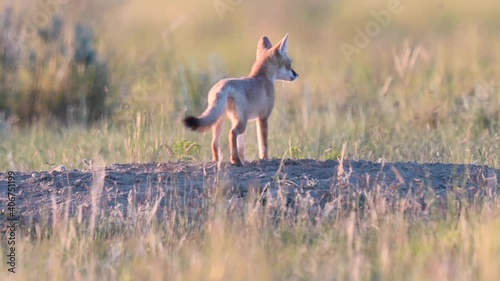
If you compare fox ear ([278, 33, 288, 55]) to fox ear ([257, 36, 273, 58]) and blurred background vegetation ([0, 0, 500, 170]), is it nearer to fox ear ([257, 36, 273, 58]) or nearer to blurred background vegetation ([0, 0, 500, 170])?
fox ear ([257, 36, 273, 58])

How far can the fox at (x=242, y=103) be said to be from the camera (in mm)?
6535

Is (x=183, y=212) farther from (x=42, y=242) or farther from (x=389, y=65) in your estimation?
(x=389, y=65)

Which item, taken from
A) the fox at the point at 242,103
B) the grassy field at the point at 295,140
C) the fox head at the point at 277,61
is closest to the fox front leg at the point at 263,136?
the fox at the point at 242,103

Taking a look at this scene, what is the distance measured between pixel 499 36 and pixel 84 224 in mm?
14210

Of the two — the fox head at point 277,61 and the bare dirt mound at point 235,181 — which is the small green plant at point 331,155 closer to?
the fox head at point 277,61

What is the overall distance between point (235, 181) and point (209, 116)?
18.8 inches

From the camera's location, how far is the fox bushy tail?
6.16m

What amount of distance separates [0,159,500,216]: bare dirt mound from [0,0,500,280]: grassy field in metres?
0.34

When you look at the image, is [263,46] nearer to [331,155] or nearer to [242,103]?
[331,155]

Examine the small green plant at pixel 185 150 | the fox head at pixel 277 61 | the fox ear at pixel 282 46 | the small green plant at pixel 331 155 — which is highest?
the fox ear at pixel 282 46

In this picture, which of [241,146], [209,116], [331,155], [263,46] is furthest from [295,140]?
[209,116]

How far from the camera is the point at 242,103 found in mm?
6805

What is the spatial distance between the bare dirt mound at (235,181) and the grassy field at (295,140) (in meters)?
0.34

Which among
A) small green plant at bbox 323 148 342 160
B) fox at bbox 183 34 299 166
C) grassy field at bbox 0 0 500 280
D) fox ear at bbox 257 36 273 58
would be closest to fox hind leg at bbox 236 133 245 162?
fox at bbox 183 34 299 166
